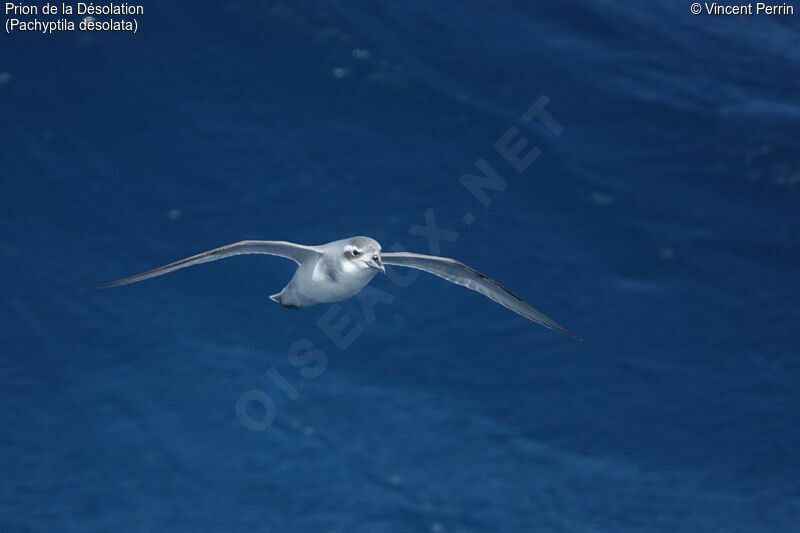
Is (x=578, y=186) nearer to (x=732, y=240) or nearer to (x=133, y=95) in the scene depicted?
(x=732, y=240)

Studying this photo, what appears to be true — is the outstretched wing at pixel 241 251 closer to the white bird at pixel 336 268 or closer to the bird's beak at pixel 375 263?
the white bird at pixel 336 268

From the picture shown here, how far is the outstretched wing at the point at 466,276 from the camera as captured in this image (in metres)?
18.7

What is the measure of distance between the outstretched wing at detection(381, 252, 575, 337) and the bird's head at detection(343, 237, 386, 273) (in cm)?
119

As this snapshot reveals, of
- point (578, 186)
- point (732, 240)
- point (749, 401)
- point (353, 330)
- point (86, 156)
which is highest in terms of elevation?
point (86, 156)

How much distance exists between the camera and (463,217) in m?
30.5

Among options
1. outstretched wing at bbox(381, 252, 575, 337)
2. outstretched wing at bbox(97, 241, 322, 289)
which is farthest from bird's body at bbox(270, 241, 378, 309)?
outstretched wing at bbox(381, 252, 575, 337)

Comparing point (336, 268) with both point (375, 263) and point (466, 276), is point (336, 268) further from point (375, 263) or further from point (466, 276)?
point (466, 276)

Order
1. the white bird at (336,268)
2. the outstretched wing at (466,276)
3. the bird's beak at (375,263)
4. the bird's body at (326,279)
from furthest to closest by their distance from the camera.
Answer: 1. the outstretched wing at (466,276)
2. the bird's body at (326,279)
3. the white bird at (336,268)
4. the bird's beak at (375,263)

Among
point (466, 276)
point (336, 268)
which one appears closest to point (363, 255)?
point (336, 268)

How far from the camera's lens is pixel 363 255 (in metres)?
17.1

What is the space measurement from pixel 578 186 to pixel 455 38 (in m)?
6.47

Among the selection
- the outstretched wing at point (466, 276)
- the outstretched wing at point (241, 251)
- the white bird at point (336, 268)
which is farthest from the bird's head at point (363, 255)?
the outstretched wing at point (466, 276)

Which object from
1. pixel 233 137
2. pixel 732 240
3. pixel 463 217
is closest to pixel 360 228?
pixel 463 217

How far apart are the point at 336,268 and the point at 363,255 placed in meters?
0.66
